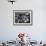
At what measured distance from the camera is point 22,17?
5.15 m

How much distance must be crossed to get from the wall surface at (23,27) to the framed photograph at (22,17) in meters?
0.12

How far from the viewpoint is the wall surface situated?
16.7 ft

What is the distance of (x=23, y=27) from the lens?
5.13 m

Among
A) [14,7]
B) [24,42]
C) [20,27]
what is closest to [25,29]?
[20,27]

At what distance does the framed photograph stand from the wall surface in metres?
0.12

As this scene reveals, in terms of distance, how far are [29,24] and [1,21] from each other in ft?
3.63

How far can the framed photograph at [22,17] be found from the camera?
16.8 feet

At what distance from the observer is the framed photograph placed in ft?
16.8

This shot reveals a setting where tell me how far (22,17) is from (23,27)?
0.39m

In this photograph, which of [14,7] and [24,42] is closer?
[24,42]

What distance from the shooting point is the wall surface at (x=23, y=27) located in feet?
16.7

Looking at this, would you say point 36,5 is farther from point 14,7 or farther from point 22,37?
point 22,37

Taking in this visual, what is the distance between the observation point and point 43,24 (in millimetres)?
5094

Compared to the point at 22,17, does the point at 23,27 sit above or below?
below
